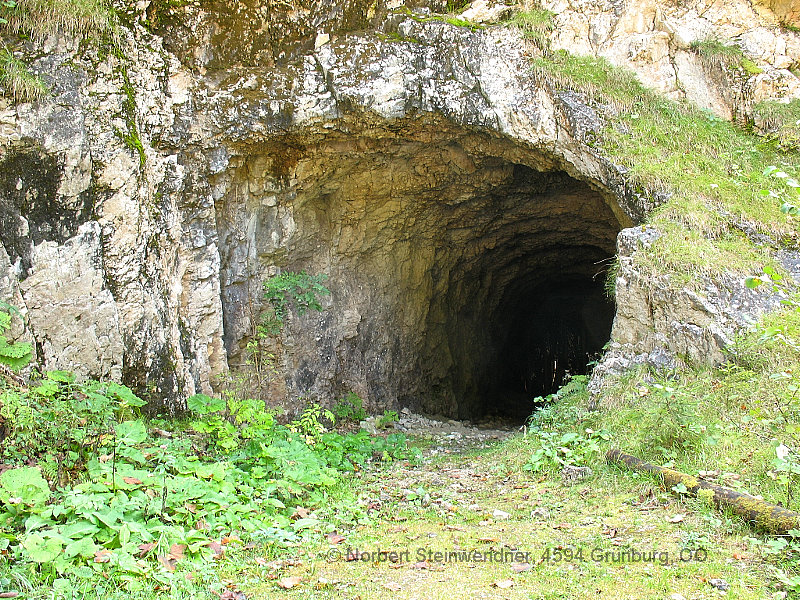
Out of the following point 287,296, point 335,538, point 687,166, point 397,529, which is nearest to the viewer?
point 335,538

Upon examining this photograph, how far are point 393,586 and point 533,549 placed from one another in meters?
0.82

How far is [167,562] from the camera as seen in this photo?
9.84ft

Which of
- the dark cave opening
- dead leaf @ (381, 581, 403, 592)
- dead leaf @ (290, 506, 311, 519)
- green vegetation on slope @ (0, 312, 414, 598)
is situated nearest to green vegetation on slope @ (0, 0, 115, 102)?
green vegetation on slope @ (0, 312, 414, 598)

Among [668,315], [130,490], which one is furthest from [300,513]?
[668,315]

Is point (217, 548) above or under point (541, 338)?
under


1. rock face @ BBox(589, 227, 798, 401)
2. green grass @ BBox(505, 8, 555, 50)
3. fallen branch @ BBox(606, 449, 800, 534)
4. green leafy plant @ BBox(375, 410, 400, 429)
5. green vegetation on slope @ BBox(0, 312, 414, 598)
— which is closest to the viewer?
green vegetation on slope @ BBox(0, 312, 414, 598)

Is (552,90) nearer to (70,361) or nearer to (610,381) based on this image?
(610,381)

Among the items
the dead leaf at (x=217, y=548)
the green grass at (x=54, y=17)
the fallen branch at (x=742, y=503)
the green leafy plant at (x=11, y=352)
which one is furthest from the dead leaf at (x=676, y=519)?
the green grass at (x=54, y=17)

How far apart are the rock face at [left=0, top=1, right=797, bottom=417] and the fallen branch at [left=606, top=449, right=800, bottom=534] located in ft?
6.83

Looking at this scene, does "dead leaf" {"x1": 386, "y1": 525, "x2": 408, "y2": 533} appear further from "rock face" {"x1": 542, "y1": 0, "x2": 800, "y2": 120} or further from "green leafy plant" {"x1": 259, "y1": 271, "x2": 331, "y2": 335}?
"rock face" {"x1": 542, "y1": 0, "x2": 800, "y2": 120}

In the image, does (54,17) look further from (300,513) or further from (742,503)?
(742,503)

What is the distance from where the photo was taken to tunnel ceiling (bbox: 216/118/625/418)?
722cm

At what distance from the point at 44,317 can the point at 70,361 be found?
1.45ft

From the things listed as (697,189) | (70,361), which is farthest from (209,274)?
(697,189)
